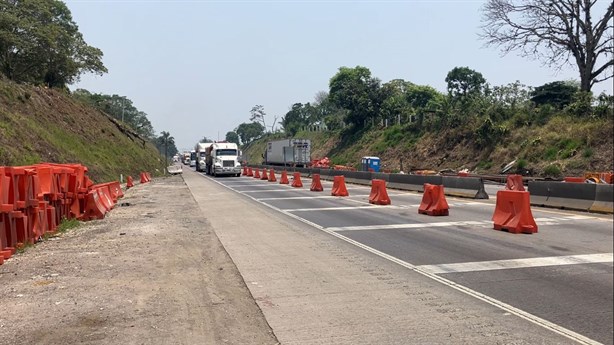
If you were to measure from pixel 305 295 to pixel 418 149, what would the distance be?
4690cm

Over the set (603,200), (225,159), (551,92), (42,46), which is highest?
(42,46)

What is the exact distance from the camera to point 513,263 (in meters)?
7.94

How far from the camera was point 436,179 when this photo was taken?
22.5 metres

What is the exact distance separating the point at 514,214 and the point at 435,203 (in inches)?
144

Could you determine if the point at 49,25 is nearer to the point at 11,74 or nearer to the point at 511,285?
the point at 11,74

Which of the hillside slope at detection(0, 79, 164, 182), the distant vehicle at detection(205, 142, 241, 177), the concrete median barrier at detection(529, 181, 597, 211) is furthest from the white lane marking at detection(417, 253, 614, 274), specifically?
the distant vehicle at detection(205, 142, 241, 177)

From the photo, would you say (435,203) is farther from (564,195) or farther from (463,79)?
(463,79)

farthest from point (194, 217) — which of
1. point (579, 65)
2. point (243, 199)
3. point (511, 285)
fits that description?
point (579, 65)

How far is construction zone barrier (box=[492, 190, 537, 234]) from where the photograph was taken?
10.7 metres

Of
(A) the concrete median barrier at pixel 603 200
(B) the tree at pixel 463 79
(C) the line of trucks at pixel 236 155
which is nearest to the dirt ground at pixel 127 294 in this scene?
(A) the concrete median barrier at pixel 603 200

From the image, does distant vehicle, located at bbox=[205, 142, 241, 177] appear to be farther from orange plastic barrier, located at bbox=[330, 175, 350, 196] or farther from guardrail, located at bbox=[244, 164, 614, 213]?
guardrail, located at bbox=[244, 164, 614, 213]

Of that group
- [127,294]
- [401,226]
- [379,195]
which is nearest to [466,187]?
[379,195]

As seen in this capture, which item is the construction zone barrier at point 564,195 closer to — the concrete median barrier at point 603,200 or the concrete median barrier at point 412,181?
the concrete median barrier at point 603,200

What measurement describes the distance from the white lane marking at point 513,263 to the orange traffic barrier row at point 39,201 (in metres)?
7.14
